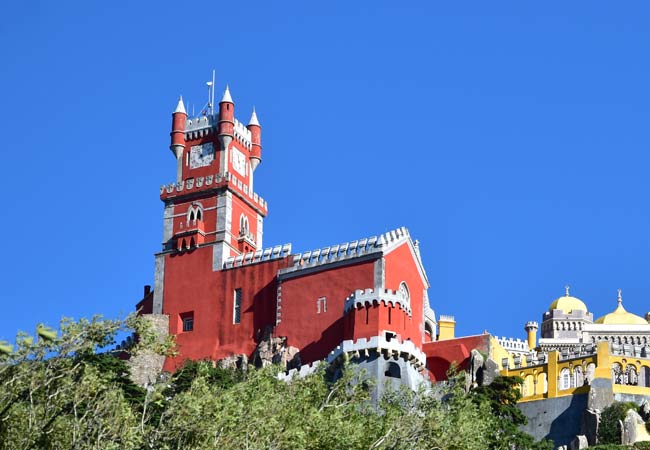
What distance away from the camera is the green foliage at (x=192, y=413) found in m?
34.6

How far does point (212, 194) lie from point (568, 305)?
93.2ft

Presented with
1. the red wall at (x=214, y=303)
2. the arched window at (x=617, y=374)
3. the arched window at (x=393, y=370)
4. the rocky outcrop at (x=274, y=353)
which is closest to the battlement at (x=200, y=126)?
the red wall at (x=214, y=303)

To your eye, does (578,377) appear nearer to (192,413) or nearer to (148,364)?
(148,364)

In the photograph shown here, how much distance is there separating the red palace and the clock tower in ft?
0.19

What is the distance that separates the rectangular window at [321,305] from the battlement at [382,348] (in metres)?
4.45

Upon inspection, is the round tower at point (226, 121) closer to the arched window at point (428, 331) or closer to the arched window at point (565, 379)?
the arched window at point (428, 331)

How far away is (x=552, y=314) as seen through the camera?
299 feet

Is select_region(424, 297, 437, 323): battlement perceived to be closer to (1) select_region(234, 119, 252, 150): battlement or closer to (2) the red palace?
(2) the red palace

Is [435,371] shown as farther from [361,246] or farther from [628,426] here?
[628,426]

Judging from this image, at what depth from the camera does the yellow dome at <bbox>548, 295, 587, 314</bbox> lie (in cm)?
9200

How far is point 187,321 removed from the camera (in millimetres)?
75375

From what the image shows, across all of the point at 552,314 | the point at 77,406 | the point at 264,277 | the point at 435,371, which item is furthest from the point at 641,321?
the point at 77,406

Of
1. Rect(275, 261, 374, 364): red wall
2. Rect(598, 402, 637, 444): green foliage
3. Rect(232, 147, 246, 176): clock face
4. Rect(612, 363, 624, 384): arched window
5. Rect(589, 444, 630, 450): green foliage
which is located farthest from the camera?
Rect(232, 147, 246, 176): clock face

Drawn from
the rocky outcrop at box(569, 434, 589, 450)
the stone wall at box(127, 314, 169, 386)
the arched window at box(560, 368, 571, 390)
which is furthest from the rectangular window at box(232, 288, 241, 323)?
the rocky outcrop at box(569, 434, 589, 450)
